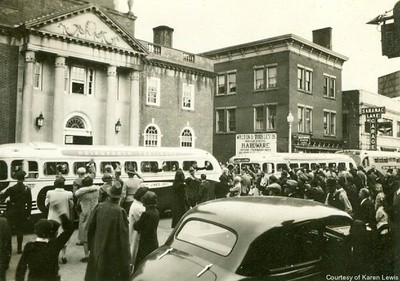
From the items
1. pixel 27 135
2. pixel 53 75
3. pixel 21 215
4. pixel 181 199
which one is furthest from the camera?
pixel 53 75

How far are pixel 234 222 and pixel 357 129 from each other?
38.1m

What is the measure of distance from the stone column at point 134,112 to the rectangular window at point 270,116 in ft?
42.7

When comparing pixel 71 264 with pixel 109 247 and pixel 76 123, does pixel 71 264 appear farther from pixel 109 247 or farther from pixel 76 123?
pixel 76 123

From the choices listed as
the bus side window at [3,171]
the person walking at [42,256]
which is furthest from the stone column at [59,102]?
the person walking at [42,256]

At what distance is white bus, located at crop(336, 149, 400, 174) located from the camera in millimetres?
30312

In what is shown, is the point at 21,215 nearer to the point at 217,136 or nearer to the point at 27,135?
the point at 27,135

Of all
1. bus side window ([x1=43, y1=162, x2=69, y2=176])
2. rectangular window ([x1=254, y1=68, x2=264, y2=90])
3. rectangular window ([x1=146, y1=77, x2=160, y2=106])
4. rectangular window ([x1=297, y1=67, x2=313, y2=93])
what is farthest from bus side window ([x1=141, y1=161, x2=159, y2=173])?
rectangular window ([x1=297, y1=67, x2=313, y2=93])

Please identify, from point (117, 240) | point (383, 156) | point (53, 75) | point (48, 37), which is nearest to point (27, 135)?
point (53, 75)

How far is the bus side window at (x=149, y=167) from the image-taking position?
16.0 meters

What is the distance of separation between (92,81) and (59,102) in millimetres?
3182

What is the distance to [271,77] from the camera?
114ft

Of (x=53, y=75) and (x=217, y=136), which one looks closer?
(x=53, y=75)

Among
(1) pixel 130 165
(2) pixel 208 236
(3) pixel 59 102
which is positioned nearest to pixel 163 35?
(3) pixel 59 102

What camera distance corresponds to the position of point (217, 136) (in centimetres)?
3806
